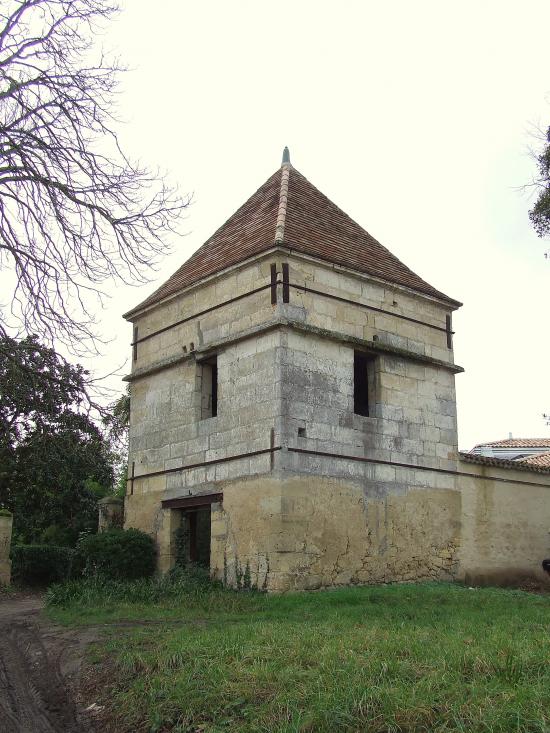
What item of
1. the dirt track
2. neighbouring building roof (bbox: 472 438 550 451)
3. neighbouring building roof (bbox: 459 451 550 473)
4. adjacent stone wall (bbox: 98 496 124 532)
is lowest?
the dirt track

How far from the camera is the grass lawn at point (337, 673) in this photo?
4793 millimetres

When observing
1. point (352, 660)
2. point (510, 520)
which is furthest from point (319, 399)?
point (352, 660)

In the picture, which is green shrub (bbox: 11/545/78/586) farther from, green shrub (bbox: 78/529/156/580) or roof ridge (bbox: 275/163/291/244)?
roof ridge (bbox: 275/163/291/244)

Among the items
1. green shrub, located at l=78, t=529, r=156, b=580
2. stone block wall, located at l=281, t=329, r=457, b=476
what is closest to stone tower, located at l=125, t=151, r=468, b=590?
stone block wall, located at l=281, t=329, r=457, b=476

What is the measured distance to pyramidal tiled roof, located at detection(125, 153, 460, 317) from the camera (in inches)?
568

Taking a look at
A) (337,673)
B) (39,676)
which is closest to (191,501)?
(39,676)

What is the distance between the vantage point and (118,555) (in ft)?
46.3

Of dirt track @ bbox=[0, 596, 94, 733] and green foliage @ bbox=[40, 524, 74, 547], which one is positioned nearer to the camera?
dirt track @ bbox=[0, 596, 94, 733]

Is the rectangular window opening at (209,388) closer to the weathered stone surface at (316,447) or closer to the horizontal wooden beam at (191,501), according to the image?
the weathered stone surface at (316,447)

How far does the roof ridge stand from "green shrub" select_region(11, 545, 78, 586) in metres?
9.07

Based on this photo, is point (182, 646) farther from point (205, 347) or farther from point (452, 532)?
point (452, 532)

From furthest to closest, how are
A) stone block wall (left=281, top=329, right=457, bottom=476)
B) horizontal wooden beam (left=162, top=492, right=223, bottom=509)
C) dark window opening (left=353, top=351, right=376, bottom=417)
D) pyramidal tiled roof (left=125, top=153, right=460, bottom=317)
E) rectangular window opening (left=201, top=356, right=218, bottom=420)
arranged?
rectangular window opening (left=201, top=356, right=218, bottom=420), dark window opening (left=353, top=351, right=376, bottom=417), pyramidal tiled roof (left=125, top=153, right=460, bottom=317), horizontal wooden beam (left=162, top=492, right=223, bottom=509), stone block wall (left=281, top=329, right=457, bottom=476)

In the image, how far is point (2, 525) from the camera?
1662 cm

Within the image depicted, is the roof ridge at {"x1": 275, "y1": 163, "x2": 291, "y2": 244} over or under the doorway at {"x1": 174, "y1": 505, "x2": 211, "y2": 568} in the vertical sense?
over
